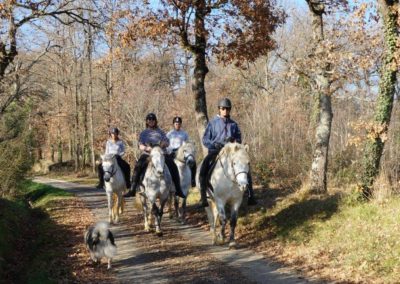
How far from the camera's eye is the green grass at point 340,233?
749cm

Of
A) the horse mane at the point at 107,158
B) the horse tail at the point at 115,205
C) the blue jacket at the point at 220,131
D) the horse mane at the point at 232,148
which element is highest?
the blue jacket at the point at 220,131

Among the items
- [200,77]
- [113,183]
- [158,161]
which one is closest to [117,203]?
[113,183]

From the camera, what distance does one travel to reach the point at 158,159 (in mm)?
10922

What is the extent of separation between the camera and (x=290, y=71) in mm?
→ 11281

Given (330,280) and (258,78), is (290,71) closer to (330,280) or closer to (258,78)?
(330,280)

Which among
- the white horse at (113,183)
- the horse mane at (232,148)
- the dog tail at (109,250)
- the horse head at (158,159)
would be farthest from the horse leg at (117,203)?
the dog tail at (109,250)

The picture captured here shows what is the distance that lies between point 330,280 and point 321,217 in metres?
2.94

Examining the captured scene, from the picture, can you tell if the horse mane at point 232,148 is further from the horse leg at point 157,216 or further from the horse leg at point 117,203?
the horse leg at point 117,203

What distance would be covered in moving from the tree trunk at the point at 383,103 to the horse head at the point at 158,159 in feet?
15.3

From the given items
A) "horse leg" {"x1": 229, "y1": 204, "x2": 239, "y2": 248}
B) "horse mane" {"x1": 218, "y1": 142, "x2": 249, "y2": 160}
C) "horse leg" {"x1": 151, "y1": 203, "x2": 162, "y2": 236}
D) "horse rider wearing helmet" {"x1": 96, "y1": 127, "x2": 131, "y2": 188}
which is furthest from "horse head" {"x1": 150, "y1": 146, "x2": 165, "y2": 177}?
"horse rider wearing helmet" {"x1": 96, "y1": 127, "x2": 131, "y2": 188}

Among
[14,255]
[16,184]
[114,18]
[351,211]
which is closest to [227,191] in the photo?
[351,211]

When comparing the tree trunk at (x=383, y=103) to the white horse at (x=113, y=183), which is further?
the white horse at (x=113, y=183)

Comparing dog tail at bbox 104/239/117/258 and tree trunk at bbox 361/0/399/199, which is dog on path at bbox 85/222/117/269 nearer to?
dog tail at bbox 104/239/117/258

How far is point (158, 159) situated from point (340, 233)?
446 centimetres
